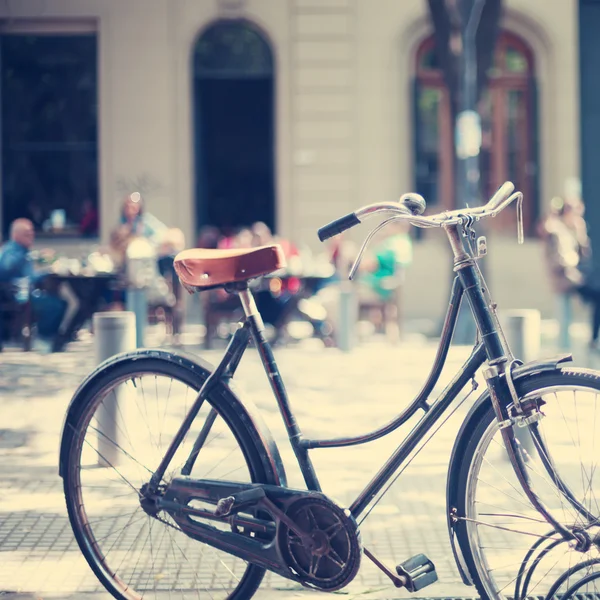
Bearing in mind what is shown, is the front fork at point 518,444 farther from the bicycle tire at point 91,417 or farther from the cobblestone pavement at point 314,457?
the bicycle tire at point 91,417

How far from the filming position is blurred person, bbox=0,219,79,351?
38.4 feet

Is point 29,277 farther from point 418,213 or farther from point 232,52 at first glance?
point 418,213

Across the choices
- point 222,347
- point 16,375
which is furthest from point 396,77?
point 16,375

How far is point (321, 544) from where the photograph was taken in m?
3.37

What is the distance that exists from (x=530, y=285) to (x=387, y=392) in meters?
7.94

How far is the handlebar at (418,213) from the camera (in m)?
3.21

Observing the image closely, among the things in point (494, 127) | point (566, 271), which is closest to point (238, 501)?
point (566, 271)

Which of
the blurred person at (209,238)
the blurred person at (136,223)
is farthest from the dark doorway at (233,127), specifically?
the blurred person at (136,223)

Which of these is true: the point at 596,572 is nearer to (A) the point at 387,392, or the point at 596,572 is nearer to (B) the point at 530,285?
(A) the point at 387,392

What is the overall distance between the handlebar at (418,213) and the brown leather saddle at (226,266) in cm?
27

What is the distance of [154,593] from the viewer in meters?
3.85

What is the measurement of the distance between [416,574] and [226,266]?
1.08 metres

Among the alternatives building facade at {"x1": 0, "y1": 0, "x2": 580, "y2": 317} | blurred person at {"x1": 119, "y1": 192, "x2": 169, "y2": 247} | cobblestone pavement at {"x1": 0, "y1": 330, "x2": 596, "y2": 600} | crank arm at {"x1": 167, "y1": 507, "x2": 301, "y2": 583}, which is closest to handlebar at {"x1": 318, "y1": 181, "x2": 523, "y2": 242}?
cobblestone pavement at {"x1": 0, "y1": 330, "x2": 596, "y2": 600}

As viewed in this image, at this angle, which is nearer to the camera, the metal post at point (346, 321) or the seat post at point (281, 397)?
the seat post at point (281, 397)
